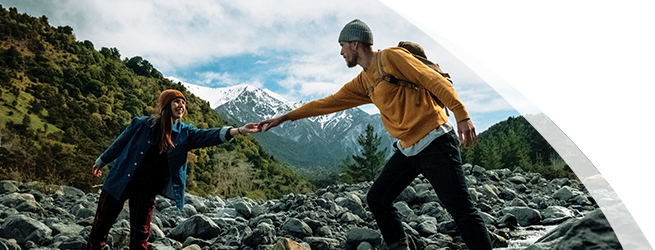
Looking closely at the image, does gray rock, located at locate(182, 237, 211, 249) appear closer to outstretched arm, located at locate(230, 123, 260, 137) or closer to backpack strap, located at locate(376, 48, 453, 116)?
outstretched arm, located at locate(230, 123, 260, 137)

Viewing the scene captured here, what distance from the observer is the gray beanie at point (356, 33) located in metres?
2.35

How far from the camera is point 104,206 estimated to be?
2.54m

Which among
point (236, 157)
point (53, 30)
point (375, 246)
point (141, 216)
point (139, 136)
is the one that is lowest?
point (375, 246)

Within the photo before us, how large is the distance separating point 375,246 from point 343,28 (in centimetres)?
214

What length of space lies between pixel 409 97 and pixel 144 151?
78.2 inches

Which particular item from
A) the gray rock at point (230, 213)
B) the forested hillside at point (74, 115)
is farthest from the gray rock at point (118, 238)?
the forested hillside at point (74, 115)

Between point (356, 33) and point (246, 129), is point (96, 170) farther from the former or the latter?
point (356, 33)

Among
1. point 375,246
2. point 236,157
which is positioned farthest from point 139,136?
point 236,157

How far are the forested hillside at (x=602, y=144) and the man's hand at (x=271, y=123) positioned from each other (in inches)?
432

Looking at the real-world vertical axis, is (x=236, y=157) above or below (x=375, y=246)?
above

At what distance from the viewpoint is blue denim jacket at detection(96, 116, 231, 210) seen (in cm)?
258

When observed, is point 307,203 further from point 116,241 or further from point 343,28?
point 343,28

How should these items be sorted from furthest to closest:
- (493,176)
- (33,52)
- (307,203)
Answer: (33,52), (493,176), (307,203)

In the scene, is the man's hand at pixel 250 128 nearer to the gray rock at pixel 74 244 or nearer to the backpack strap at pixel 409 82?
the backpack strap at pixel 409 82
